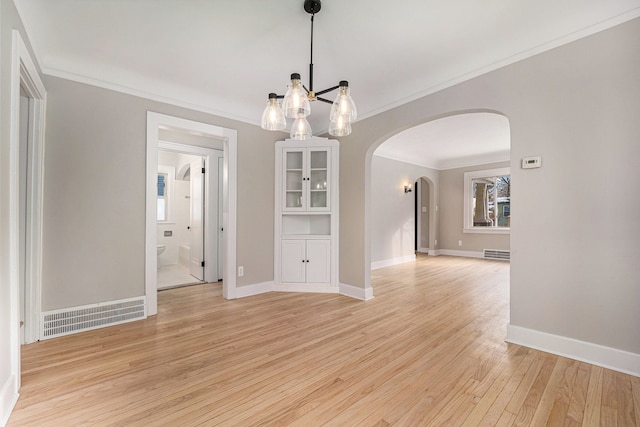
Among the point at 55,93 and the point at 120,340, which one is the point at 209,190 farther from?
the point at 120,340

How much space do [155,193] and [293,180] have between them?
1.79 metres

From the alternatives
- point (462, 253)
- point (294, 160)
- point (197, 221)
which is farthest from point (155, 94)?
point (462, 253)

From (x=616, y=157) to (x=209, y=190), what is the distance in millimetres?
4799

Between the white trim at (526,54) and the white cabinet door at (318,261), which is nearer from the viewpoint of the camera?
the white trim at (526,54)

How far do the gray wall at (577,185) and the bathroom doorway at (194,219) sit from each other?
392 centimetres

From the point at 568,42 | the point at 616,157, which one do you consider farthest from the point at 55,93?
the point at 616,157

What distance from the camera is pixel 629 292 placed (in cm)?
185

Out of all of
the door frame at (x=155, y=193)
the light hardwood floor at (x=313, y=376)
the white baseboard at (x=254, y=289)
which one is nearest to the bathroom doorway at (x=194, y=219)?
the door frame at (x=155, y=193)

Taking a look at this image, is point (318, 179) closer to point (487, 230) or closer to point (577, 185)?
point (577, 185)

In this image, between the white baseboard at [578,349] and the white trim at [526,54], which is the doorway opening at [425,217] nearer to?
the white trim at [526,54]

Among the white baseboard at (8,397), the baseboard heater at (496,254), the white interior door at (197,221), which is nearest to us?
the white baseboard at (8,397)

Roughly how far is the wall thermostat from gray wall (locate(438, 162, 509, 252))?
5.28 metres

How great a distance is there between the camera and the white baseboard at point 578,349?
184 centimetres

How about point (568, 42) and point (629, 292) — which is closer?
point (629, 292)
